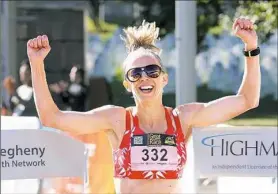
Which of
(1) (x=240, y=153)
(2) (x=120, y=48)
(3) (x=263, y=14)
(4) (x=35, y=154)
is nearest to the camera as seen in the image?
(4) (x=35, y=154)

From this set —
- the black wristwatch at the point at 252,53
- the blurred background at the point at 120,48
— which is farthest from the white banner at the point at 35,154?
the blurred background at the point at 120,48

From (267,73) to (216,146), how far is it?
18052mm

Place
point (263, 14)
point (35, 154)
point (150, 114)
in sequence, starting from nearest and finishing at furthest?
point (150, 114) → point (35, 154) → point (263, 14)

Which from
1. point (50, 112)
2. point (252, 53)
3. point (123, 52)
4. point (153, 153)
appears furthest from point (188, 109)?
point (123, 52)

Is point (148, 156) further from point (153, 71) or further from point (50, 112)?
point (50, 112)

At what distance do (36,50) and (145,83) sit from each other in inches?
22.8

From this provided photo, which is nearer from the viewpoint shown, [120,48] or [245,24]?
[245,24]

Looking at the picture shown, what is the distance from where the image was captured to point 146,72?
12.6ft

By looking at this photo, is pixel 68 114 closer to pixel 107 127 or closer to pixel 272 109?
pixel 107 127

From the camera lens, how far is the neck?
3.88 m

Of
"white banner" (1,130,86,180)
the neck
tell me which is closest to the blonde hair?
the neck

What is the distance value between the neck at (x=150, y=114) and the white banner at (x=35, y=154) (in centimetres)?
108

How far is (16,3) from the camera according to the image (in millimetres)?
21609

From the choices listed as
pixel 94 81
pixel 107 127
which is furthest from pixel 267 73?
pixel 107 127
